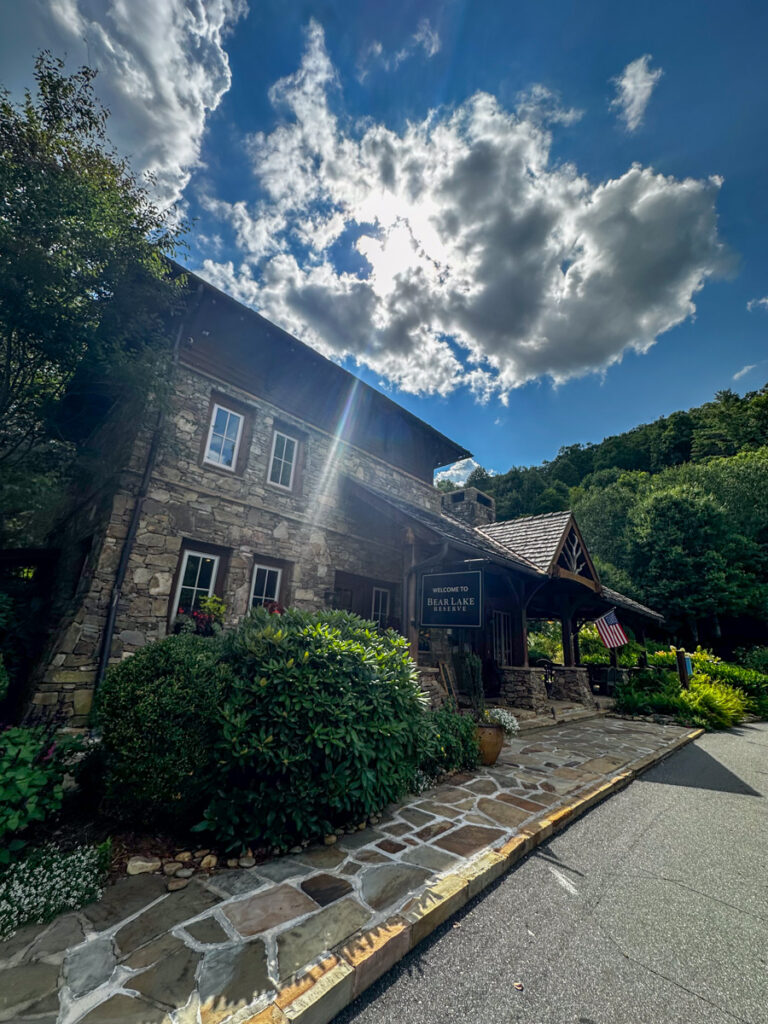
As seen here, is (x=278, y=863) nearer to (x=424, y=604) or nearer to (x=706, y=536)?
(x=424, y=604)

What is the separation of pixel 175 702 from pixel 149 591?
3.64 metres

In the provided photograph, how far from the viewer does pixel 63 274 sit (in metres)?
5.13

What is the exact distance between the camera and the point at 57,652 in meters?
5.50

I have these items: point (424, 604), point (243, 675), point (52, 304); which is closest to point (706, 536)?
point (424, 604)

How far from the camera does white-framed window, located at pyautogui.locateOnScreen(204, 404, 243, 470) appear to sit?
765 cm

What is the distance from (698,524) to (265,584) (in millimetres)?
26505

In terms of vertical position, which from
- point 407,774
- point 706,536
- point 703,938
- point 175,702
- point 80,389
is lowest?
point 703,938

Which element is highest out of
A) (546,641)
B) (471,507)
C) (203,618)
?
(471,507)

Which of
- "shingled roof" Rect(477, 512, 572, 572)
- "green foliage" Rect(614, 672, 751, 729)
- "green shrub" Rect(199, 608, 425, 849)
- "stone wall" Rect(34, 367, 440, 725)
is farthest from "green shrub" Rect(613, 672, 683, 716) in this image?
"green shrub" Rect(199, 608, 425, 849)

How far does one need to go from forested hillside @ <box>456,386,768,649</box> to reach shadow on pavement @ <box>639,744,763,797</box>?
741 inches

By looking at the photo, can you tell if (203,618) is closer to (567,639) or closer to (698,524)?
(567,639)

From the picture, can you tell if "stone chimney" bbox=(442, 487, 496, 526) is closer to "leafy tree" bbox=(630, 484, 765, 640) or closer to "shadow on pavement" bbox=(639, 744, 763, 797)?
"shadow on pavement" bbox=(639, 744, 763, 797)

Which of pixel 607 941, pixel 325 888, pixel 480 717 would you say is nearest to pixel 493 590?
pixel 480 717

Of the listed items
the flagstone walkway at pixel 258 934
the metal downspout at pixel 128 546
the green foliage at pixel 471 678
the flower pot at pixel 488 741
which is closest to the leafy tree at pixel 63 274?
the metal downspout at pixel 128 546
